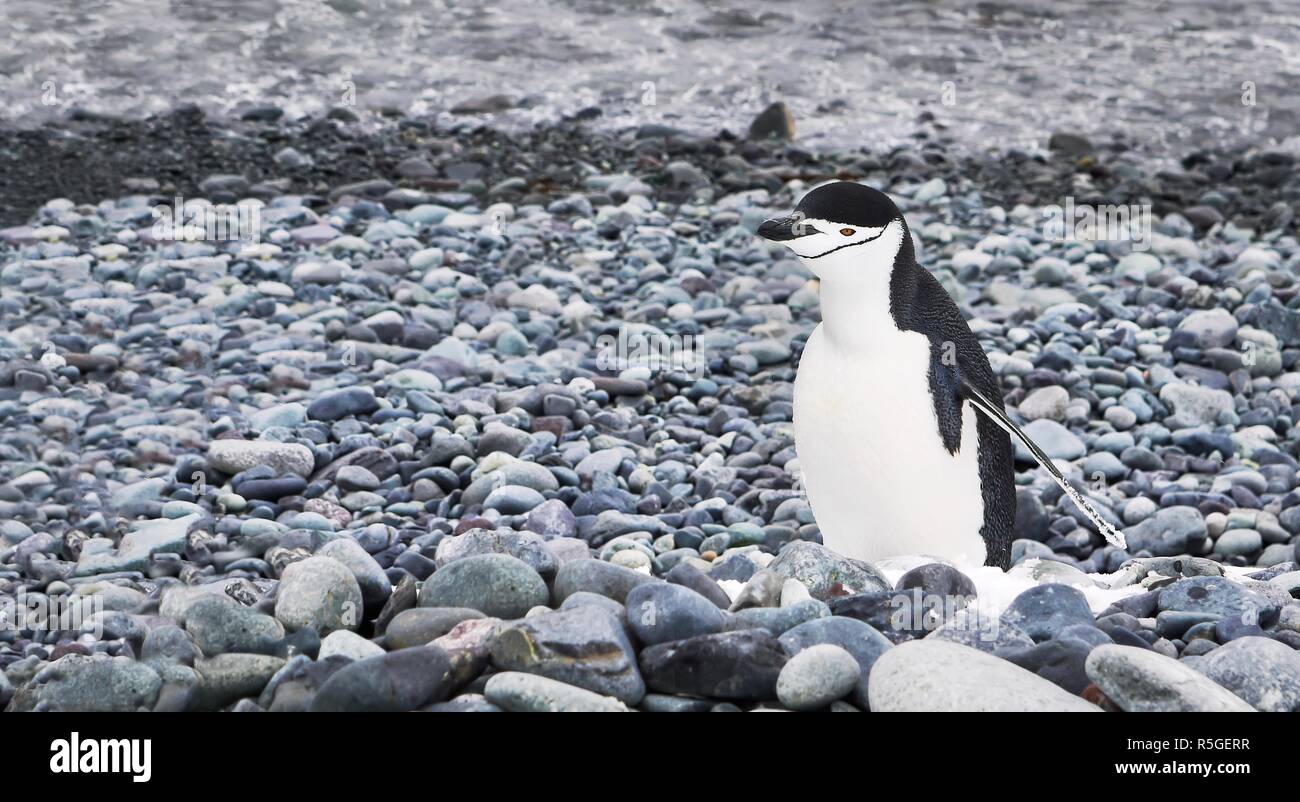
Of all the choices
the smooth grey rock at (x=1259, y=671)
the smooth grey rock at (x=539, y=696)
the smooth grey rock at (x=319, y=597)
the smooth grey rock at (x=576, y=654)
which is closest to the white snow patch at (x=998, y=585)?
the smooth grey rock at (x=1259, y=671)

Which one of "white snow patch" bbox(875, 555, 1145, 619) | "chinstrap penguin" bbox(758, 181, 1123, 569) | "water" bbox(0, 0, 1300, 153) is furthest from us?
"water" bbox(0, 0, 1300, 153)

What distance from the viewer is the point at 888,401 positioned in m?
3.28

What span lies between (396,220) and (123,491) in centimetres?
327

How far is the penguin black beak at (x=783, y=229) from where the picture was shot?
3.05 meters

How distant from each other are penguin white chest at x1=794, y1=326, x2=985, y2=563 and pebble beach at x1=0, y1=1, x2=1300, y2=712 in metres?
0.15

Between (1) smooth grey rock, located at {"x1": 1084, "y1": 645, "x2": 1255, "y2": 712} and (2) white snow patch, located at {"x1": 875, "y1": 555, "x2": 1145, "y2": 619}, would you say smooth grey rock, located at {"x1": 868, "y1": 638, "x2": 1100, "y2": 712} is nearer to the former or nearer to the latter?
(1) smooth grey rock, located at {"x1": 1084, "y1": 645, "x2": 1255, "y2": 712}

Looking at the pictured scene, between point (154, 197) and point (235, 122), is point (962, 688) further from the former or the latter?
point (235, 122)

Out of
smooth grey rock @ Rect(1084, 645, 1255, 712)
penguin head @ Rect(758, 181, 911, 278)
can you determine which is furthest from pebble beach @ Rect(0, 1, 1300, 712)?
penguin head @ Rect(758, 181, 911, 278)

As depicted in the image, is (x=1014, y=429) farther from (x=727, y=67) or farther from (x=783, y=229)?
(x=727, y=67)

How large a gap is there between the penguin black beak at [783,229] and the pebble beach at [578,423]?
2.27ft

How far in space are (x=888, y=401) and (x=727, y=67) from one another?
9.02 m

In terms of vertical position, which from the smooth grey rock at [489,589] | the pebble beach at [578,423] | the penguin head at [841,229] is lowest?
the pebble beach at [578,423]

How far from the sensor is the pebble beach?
230 centimetres

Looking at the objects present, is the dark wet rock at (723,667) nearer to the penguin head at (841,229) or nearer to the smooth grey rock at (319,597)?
the smooth grey rock at (319,597)
